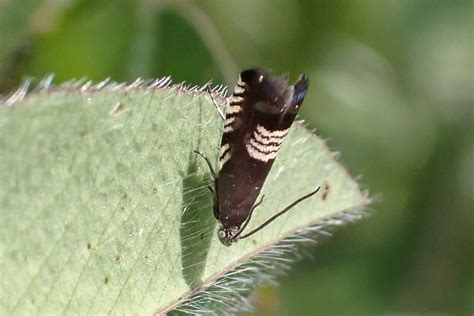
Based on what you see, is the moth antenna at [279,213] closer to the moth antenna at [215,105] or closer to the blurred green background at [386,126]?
the moth antenna at [215,105]

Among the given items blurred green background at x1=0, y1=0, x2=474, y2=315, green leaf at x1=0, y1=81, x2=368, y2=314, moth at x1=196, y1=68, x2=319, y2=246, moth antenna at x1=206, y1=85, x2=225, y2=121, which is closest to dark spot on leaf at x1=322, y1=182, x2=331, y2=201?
green leaf at x1=0, y1=81, x2=368, y2=314

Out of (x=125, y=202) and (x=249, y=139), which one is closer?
(x=125, y=202)

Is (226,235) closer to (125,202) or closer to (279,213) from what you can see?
(279,213)

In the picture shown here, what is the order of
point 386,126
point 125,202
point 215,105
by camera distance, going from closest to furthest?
point 125,202 → point 215,105 → point 386,126

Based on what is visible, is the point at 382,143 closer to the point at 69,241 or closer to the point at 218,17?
the point at 218,17

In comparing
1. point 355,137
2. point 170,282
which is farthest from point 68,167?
point 355,137

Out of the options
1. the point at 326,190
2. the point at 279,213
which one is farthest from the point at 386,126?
the point at 279,213
